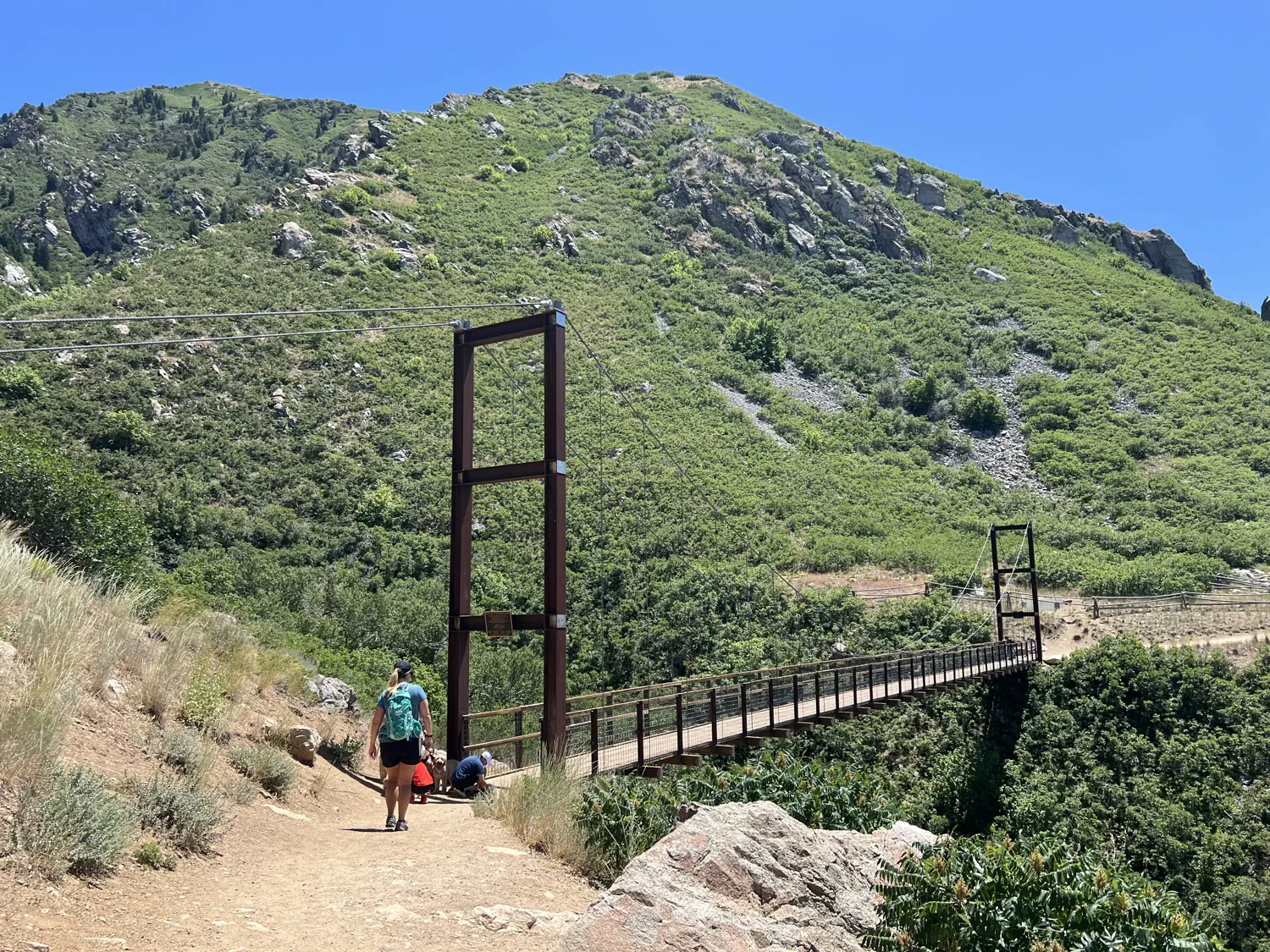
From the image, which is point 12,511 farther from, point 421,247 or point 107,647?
point 421,247

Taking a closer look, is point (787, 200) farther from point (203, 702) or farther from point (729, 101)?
point (203, 702)

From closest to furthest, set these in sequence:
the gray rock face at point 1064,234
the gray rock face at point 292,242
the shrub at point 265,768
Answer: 1. the shrub at point 265,768
2. the gray rock face at point 292,242
3. the gray rock face at point 1064,234

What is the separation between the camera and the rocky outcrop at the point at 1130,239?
7562 centimetres

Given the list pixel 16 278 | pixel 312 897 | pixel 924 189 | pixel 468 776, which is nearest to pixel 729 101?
pixel 924 189

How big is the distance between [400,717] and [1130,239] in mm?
86100

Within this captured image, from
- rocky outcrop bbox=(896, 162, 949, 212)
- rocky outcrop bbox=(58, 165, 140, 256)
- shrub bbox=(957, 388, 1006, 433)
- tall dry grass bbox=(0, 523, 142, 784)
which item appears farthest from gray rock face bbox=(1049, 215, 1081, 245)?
tall dry grass bbox=(0, 523, 142, 784)

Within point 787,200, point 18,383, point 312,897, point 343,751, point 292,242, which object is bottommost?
point 343,751

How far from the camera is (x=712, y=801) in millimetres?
7957

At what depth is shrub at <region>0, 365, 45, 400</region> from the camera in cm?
3256

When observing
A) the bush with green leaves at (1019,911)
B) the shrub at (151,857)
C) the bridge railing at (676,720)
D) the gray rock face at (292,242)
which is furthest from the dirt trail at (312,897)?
the gray rock face at (292,242)

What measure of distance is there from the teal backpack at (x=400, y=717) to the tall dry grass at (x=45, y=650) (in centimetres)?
219

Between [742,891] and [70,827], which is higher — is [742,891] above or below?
below

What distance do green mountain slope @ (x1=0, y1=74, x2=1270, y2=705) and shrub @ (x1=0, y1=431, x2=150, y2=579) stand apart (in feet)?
6.24

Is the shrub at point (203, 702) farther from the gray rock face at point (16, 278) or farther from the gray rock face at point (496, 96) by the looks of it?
the gray rock face at point (496, 96)
